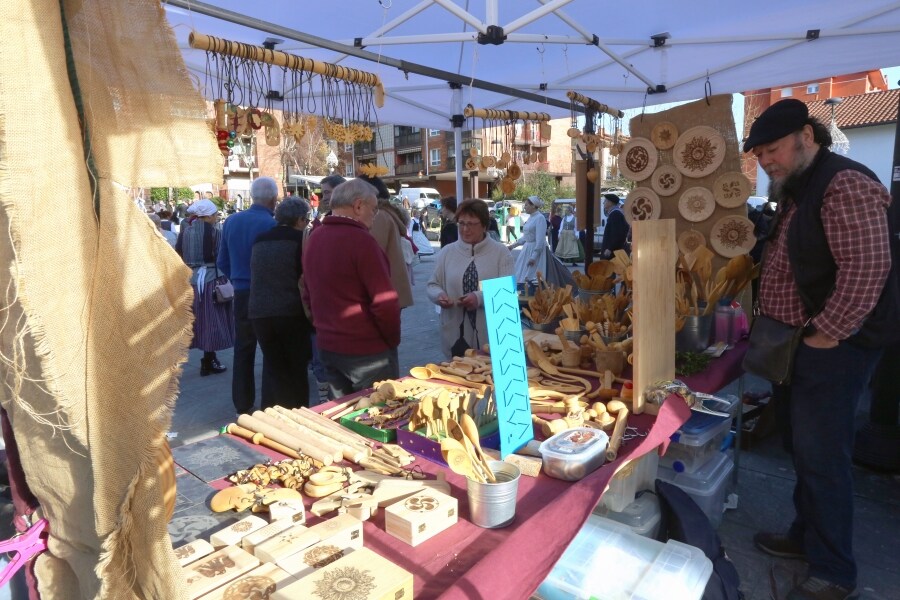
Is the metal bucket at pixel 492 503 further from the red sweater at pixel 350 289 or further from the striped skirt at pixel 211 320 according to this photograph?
the striped skirt at pixel 211 320

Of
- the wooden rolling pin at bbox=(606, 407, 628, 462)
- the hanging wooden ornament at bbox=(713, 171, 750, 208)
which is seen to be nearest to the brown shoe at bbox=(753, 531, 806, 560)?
the wooden rolling pin at bbox=(606, 407, 628, 462)

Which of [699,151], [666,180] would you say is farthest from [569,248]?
[699,151]

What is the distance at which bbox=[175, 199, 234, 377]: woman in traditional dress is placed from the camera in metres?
4.37

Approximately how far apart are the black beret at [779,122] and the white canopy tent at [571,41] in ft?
5.35

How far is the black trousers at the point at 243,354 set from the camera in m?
3.65

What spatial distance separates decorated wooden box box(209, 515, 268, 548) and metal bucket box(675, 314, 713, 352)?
1856 mm

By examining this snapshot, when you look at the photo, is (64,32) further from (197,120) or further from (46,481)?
(46,481)

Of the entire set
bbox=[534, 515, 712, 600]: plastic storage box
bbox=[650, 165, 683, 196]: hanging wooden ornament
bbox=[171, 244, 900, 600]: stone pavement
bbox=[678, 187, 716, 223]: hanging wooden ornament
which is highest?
bbox=[650, 165, 683, 196]: hanging wooden ornament

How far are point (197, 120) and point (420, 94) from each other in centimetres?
498

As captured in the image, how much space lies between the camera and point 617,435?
159 cm

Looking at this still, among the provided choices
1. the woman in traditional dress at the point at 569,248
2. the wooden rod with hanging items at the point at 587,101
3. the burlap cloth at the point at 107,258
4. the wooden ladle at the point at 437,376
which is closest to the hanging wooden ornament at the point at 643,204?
the wooden rod with hanging items at the point at 587,101

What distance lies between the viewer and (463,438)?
1300 millimetres

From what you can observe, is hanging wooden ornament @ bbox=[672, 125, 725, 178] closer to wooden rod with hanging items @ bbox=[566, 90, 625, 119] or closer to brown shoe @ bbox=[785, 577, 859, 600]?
wooden rod with hanging items @ bbox=[566, 90, 625, 119]

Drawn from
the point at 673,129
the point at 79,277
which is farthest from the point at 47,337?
the point at 673,129
